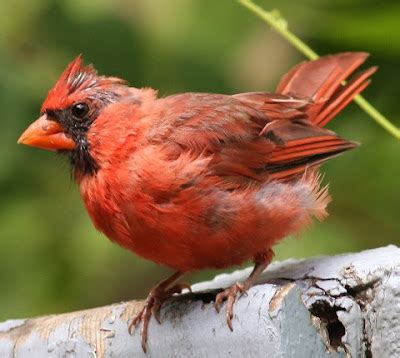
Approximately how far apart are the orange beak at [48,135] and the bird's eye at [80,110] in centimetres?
6

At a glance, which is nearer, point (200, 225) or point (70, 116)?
point (200, 225)

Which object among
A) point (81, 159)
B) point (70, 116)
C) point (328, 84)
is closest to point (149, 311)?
point (81, 159)

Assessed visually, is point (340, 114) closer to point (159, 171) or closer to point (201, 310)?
point (159, 171)

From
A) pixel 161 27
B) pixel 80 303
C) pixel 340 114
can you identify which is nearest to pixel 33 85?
pixel 161 27

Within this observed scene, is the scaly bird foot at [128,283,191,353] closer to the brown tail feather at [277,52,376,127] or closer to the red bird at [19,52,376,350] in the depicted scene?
the red bird at [19,52,376,350]

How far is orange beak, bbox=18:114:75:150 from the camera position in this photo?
135 inches

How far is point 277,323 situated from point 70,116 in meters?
1.24

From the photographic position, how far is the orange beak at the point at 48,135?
135 inches

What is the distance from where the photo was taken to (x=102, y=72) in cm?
443

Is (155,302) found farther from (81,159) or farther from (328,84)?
(328,84)

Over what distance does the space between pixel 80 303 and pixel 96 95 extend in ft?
3.86

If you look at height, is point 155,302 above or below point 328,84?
below

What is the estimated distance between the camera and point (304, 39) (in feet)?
13.5

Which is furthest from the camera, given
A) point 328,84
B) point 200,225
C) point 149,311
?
point 328,84
